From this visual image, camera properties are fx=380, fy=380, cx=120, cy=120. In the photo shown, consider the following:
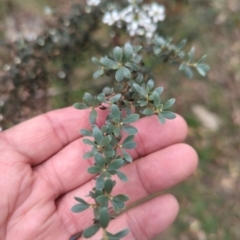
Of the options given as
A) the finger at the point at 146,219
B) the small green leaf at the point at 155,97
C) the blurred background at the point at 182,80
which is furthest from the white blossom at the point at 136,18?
the finger at the point at 146,219

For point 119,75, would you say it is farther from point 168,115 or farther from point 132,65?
point 168,115

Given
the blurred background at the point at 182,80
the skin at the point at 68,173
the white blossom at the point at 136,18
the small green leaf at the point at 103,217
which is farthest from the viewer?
the blurred background at the point at 182,80

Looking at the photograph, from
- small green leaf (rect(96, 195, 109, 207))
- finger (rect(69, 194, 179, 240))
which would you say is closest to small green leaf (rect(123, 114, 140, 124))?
small green leaf (rect(96, 195, 109, 207))

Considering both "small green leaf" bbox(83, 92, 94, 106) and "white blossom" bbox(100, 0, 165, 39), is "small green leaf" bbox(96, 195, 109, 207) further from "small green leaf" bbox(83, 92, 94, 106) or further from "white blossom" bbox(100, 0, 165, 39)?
"white blossom" bbox(100, 0, 165, 39)

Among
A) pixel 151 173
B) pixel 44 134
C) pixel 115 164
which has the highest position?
pixel 115 164

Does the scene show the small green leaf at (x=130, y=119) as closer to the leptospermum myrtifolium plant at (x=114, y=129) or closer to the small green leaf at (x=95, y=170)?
the leptospermum myrtifolium plant at (x=114, y=129)

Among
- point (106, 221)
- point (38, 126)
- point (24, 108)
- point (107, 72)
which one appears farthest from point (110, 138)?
point (24, 108)

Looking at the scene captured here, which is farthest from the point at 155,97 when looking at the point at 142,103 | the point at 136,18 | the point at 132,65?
the point at 136,18
